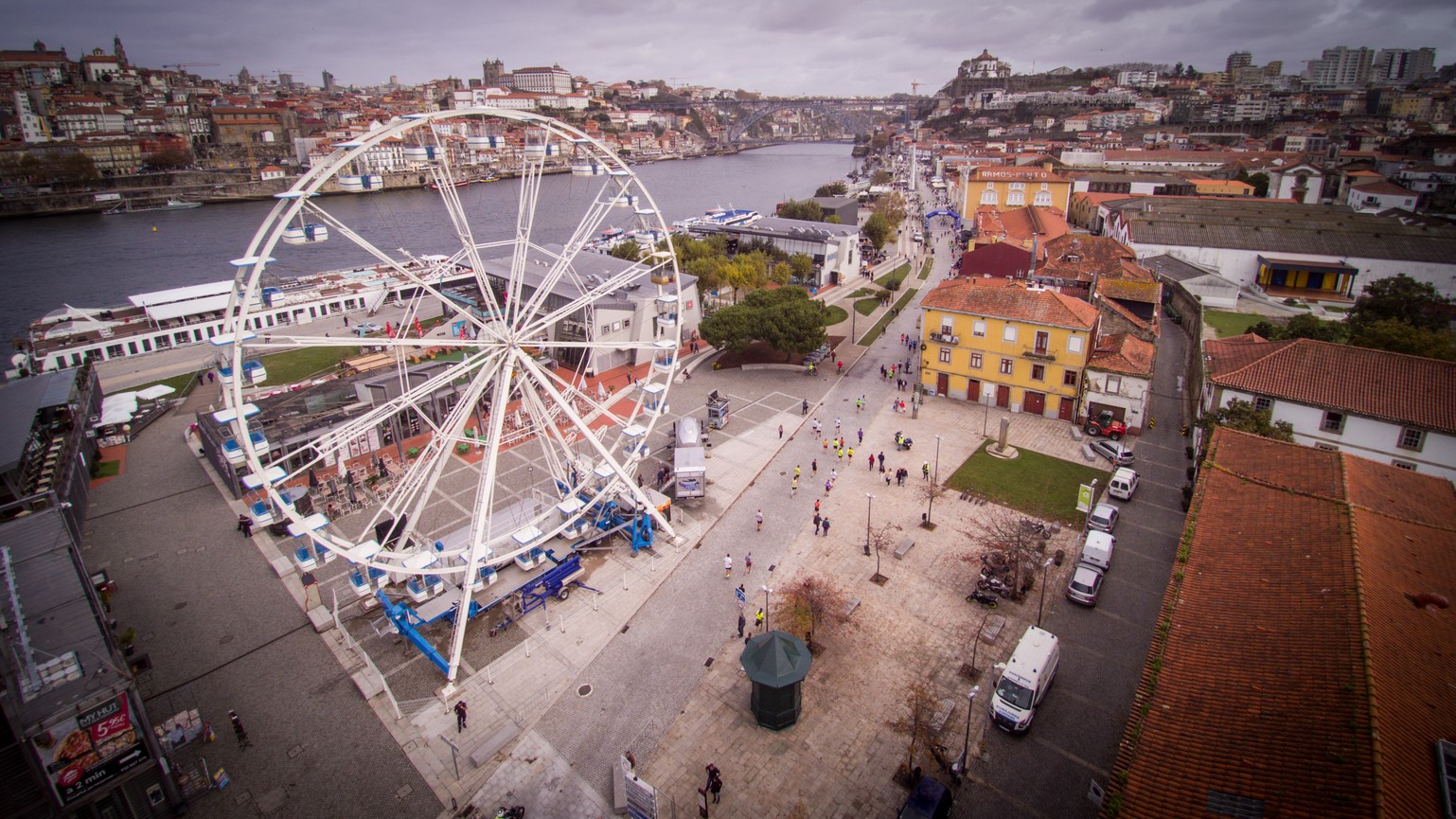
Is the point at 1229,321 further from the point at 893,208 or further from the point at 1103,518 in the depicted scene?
the point at 893,208

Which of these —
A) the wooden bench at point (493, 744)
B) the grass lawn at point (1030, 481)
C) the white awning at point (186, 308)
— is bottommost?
the wooden bench at point (493, 744)

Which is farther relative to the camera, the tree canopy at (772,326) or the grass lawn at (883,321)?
the grass lawn at (883,321)

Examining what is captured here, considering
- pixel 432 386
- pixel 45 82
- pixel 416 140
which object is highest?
pixel 45 82

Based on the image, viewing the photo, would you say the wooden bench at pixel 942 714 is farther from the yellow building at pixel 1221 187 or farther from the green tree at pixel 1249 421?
the yellow building at pixel 1221 187

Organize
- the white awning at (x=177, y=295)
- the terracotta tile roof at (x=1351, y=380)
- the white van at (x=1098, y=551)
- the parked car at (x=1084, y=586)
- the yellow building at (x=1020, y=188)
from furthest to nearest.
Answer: the yellow building at (x=1020, y=188) < the white awning at (x=177, y=295) < the terracotta tile roof at (x=1351, y=380) < the white van at (x=1098, y=551) < the parked car at (x=1084, y=586)

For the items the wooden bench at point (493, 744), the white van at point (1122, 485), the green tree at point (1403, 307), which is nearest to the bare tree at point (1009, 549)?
the white van at point (1122, 485)

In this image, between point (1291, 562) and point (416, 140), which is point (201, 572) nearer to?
point (416, 140)

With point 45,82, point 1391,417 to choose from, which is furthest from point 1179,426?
point 45,82

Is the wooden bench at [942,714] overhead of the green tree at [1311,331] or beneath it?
beneath

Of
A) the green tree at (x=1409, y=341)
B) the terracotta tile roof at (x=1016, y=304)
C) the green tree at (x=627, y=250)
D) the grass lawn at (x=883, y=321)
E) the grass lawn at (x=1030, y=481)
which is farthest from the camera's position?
the green tree at (x=627, y=250)
